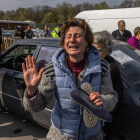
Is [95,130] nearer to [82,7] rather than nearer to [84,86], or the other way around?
[84,86]

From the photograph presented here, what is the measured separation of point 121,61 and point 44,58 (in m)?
1.16

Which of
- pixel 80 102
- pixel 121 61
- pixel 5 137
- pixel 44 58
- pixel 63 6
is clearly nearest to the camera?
pixel 80 102

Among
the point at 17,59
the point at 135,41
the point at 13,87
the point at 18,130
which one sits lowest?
the point at 18,130

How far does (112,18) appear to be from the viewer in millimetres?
7957

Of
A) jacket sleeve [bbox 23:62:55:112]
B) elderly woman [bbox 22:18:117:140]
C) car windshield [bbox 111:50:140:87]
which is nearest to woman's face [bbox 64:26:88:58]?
elderly woman [bbox 22:18:117:140]

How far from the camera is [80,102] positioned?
52.0 inches

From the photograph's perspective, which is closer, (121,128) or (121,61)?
(121,128)

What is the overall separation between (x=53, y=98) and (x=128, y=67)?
113 centimetres

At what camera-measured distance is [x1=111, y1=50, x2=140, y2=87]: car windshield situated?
2.47 meters

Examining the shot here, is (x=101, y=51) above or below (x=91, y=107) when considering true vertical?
above

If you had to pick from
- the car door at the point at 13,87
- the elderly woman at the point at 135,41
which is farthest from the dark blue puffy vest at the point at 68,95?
the elderly woman at the point at 135,41

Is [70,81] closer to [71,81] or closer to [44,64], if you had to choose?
[71,81]

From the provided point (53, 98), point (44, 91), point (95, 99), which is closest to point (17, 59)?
point (53, 98)

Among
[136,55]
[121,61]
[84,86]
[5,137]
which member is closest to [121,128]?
[121,61]
